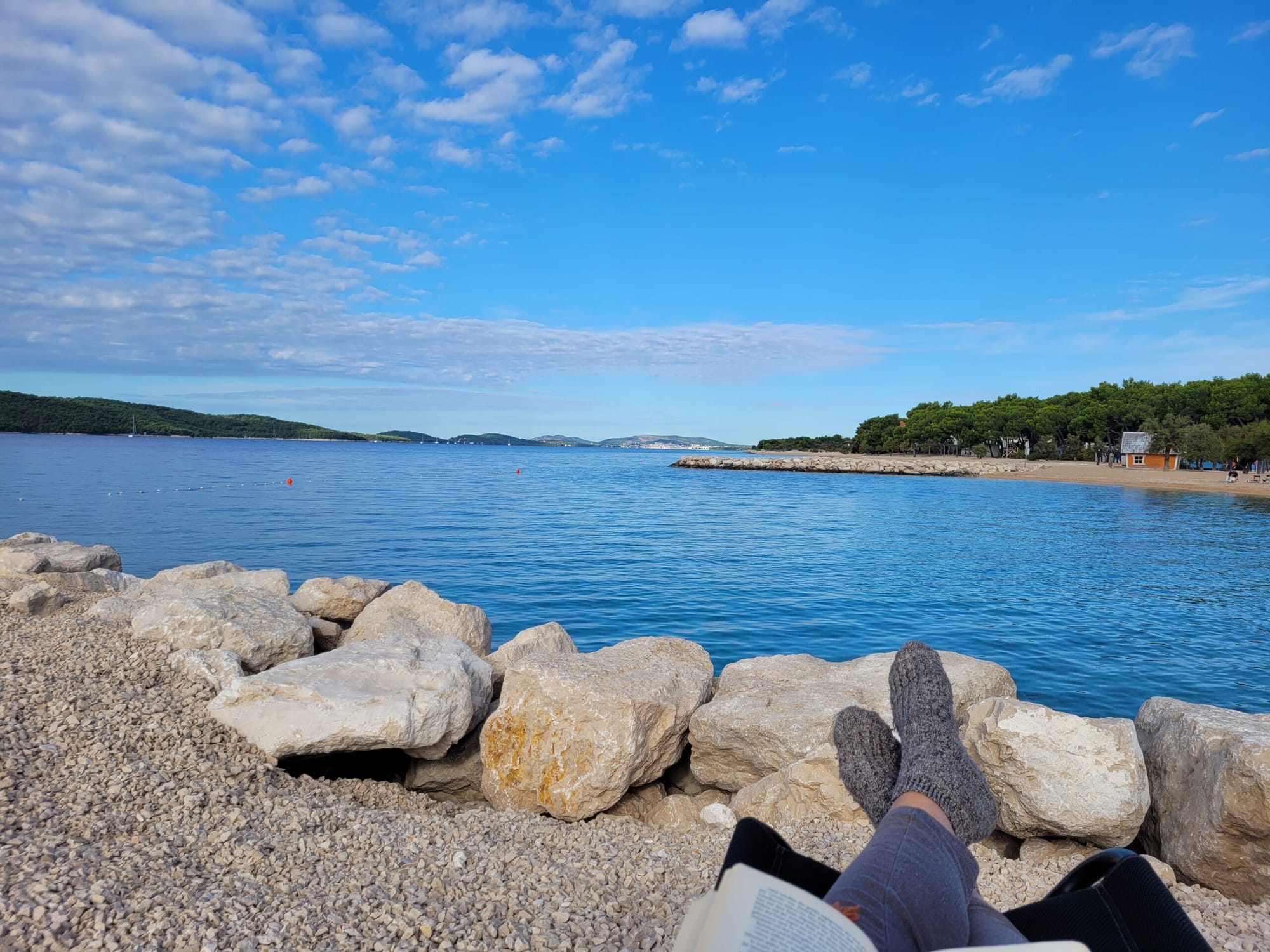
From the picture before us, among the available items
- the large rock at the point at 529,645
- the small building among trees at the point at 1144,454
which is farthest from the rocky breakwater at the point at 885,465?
the large rock at the point at 529,645

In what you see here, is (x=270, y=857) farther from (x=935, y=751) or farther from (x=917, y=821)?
(x=935, y=751)

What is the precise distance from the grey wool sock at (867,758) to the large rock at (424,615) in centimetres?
494

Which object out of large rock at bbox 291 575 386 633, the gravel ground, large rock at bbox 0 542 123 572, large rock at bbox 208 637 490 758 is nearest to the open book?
the gravel ground

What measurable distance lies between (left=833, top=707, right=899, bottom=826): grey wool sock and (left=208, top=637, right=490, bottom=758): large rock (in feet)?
9.43

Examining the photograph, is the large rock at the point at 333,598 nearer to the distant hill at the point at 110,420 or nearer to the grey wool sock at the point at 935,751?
the grey wool sock at the point at 935,751

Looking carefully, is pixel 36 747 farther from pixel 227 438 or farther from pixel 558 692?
pixel 227 438

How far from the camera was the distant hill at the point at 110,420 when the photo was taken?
366 ft

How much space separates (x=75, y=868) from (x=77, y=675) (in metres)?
2.53

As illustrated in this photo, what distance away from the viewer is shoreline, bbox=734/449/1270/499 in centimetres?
4756

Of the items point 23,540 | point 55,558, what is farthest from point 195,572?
point 23,540

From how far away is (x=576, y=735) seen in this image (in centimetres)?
491

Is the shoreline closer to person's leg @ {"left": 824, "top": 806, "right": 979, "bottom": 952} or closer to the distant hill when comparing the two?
person's leg @ {"left": 824, "top": 806, "right": 979, "bottom": 952}

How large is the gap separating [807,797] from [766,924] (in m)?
3.32

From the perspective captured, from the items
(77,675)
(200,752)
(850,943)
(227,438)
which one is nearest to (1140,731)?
(850,943)
